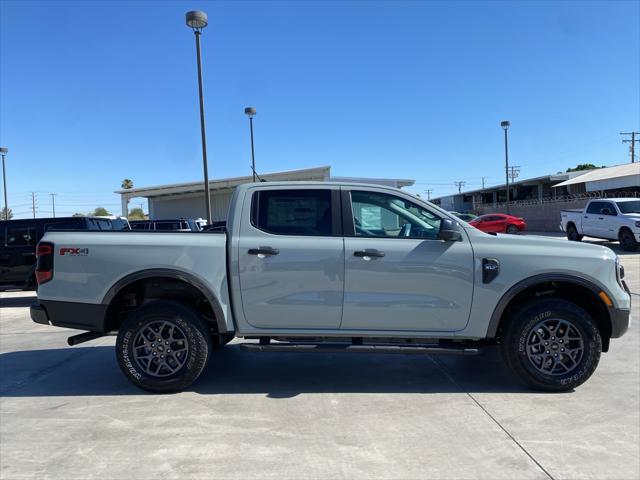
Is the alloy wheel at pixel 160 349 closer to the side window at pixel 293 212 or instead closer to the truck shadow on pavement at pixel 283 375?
the truck shadow on pavement at pixel 283 375

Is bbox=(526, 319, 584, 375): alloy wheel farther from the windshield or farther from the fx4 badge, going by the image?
Answer: the windshield

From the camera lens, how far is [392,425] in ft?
12.6

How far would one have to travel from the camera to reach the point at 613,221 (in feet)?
57.8

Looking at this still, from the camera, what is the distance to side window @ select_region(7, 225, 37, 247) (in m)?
10.6

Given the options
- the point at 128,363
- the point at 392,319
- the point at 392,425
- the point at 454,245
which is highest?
the point at 454,245

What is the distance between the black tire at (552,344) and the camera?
442cm

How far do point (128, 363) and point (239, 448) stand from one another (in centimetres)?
166

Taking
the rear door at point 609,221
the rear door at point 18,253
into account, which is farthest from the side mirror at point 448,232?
the rear door at point 609,221

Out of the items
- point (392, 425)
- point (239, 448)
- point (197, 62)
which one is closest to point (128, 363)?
point (239, 448)

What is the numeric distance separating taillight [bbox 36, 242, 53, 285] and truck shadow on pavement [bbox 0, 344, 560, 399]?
3.73 ft

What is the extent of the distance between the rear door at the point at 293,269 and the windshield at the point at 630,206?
1692cm

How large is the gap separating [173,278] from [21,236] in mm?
8061

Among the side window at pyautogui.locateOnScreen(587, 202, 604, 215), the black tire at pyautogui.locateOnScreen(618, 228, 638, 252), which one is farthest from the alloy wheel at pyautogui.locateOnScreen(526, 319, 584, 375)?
the side window at pyautogui.locateOnScreen(587, 202, 604, 215)

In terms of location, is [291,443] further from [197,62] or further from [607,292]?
[197,62]
